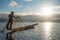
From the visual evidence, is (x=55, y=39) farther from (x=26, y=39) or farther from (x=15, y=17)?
(x=15, y=17)

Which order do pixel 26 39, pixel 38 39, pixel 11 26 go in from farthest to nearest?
pixel 38 39 → pixel 26 39 → pixel 11 26

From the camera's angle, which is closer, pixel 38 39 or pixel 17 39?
pixel 17 39

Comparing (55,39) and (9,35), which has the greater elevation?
(9,35)

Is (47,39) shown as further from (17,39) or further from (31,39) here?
(17,39)

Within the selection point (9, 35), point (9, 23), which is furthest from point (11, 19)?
point (9, 35)

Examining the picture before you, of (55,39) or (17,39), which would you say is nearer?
(17,39)

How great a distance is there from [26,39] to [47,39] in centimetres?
530

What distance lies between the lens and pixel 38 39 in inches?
1636

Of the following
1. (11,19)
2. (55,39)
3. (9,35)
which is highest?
(11,19)

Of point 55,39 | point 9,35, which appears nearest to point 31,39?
point 55,39

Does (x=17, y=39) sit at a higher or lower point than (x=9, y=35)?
lower

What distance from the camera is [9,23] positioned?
12484 mm

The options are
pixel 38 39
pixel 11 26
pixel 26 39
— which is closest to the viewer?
pixel 11 26

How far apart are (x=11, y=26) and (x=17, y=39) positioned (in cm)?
2690
